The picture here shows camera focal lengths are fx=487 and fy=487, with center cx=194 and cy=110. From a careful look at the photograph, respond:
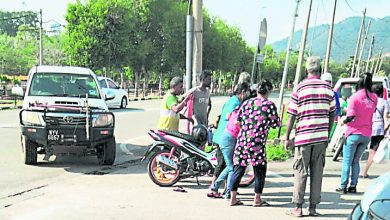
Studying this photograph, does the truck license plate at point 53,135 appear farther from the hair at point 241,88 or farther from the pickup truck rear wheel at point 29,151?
the hair at point 241,88

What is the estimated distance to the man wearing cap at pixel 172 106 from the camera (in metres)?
8.33

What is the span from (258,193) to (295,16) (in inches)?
544

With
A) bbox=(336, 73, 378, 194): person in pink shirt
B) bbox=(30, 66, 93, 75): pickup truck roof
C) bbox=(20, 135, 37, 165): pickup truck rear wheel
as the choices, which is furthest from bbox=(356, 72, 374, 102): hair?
bbox=(20, 135, 37, 165): pickup truck rear wheel

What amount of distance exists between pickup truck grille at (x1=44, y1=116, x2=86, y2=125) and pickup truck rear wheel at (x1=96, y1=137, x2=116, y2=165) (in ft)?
2.46

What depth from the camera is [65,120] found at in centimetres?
904

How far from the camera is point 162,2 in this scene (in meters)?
53.9

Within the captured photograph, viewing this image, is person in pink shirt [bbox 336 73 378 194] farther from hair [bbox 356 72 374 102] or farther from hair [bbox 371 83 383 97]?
hair [bbox 371 83 383 97]

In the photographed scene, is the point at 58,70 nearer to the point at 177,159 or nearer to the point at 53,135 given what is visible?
the point at 53,135

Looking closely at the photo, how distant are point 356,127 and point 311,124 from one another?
5.61 ft

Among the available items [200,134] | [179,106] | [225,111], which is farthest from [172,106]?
[225,111]

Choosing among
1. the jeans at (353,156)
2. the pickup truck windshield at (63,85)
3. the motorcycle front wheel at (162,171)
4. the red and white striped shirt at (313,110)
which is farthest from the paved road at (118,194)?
the pickup truck windshield at (63,85)

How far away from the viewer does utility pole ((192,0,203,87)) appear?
35.9 ft

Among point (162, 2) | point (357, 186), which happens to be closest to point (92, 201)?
point (357, 186)

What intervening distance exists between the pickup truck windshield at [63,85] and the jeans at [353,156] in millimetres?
5271
